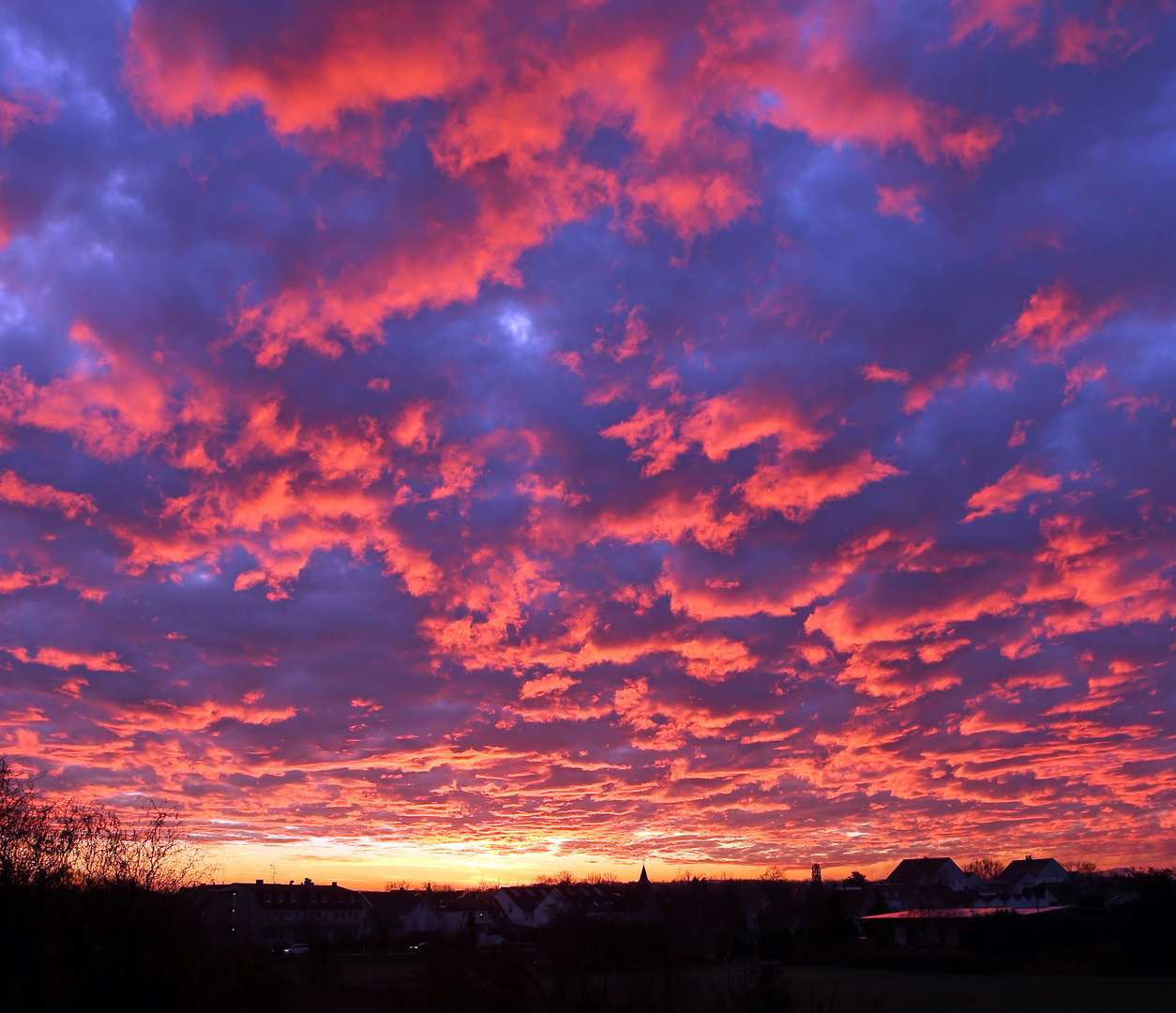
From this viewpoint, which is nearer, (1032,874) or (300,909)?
(300,909)

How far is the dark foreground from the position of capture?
31922mm

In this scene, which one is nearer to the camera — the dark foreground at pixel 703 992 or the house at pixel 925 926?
the dark foreground at pixel 703 992

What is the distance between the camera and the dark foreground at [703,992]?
105ft

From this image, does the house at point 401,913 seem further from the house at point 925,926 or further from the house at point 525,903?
the house at point 925,926

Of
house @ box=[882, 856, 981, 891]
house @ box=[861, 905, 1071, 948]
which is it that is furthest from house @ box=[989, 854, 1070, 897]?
house @ box=[861, 905, 1071, 948]

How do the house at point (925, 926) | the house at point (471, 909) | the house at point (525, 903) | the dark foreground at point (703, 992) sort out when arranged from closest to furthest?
the dark foreground at point (703, 992) < the house at point (925, 926) < the house at point (471, 909) < the house at point (525, 903)

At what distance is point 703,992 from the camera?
132 ft

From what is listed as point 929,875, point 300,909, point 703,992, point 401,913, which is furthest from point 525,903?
point 703,992

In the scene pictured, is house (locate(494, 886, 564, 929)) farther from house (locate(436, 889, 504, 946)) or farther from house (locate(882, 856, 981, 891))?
house (locate(882, 856, 981, 891))

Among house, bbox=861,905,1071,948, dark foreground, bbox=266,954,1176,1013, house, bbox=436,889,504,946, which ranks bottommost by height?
dark foreground, bbox=266,954,1176,1013

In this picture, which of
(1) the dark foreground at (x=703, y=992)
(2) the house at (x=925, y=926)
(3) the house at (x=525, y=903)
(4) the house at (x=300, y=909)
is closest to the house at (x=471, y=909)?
(3) the house at (x=525, y=903)

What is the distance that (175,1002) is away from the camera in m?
17.4

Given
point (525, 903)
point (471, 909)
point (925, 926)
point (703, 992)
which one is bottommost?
point (703, 992)

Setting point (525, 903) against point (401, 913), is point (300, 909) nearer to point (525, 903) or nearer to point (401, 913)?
point (401, 913)
